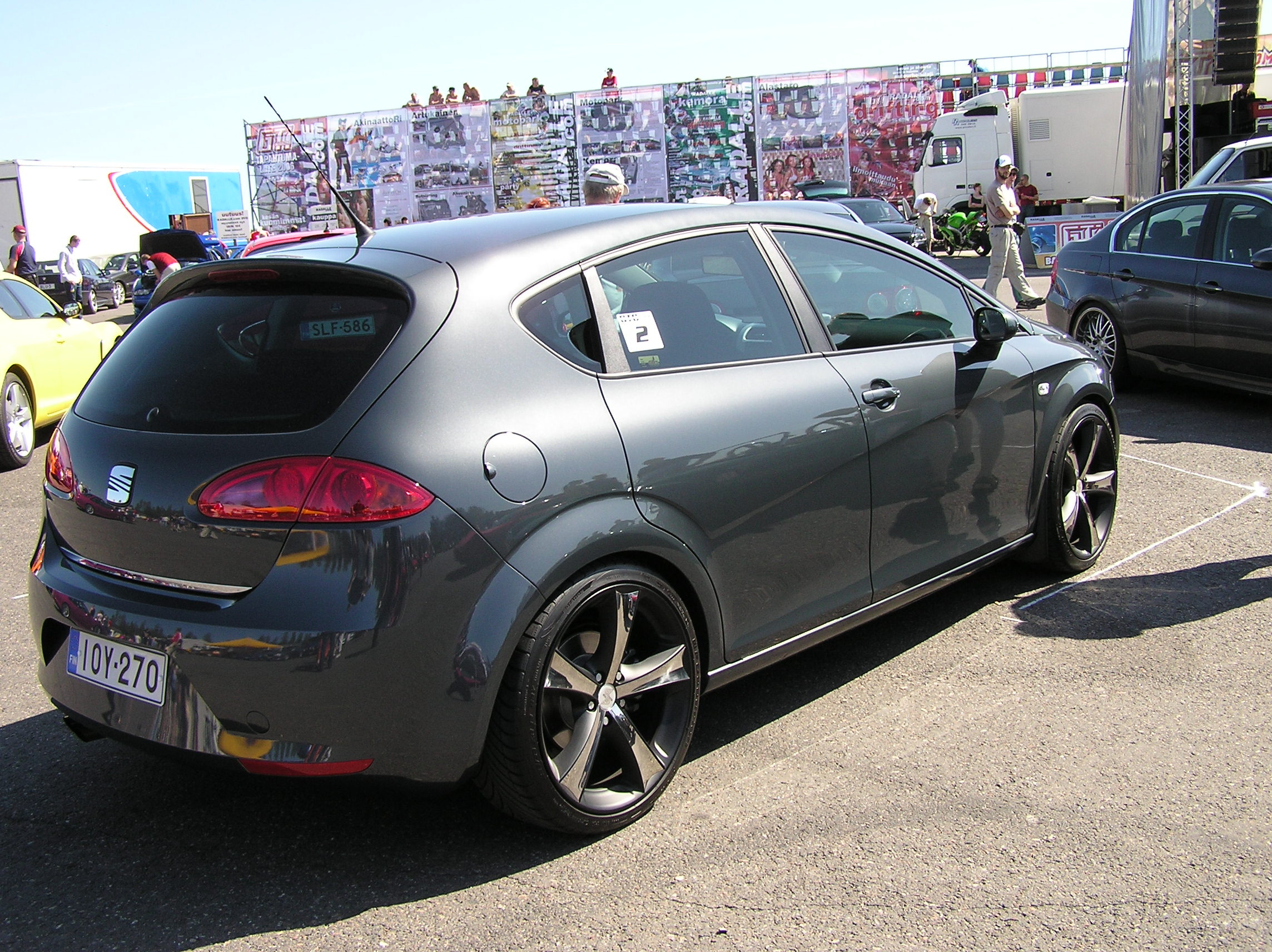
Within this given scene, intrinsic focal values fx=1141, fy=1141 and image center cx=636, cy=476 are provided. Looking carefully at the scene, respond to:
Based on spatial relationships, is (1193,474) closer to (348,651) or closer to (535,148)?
(348,651)

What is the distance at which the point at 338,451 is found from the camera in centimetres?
261

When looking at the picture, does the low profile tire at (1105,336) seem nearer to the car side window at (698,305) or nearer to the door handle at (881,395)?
the door handle at (881,395)

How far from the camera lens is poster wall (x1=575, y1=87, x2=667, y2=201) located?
1113 inches

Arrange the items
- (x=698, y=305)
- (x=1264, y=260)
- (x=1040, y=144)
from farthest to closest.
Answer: (x=1040, y=144) → (x=1264, y=260) → (x=698, y=305)

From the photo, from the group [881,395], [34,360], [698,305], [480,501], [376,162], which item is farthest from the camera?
A: [376,162]

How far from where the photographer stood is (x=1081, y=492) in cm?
495

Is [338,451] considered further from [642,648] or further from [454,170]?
[454,170]

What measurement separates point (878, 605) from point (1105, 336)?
20.8ft

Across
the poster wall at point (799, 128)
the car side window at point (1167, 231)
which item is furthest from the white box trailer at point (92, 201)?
the car side window at point (1167, 231)

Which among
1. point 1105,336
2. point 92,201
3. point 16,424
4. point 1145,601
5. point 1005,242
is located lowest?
point 1145,601

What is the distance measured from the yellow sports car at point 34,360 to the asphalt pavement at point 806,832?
556 cm

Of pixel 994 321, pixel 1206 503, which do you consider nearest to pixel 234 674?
pixel 994 321

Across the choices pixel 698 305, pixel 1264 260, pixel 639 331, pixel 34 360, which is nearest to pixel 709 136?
pixel 34 360

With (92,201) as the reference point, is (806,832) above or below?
below
